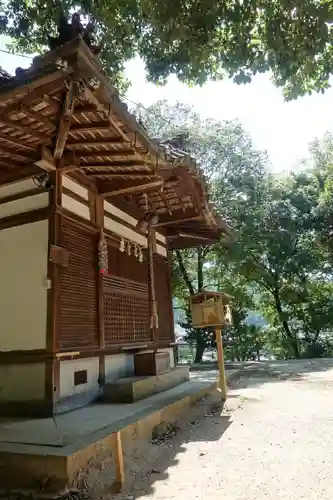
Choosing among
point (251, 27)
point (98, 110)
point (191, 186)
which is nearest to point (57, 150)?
point (98, 110)

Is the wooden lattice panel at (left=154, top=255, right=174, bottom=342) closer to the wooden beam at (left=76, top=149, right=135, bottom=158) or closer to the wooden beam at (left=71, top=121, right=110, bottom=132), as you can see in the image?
the wooden beam at (left=76, top=149, right=135, bottom=158)

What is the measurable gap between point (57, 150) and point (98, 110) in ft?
3.46

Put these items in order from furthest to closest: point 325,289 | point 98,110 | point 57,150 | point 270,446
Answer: point 325,289 → point 57,150 → point 270,446 → point 98,110

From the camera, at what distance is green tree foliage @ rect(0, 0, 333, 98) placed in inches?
163

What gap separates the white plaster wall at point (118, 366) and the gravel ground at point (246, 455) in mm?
1318

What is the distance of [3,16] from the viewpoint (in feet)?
20.5

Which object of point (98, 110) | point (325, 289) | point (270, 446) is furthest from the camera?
point (325, 289)

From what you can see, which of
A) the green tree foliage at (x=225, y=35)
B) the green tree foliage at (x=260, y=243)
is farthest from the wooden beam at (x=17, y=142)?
the green tree foliage at (x=260, y=243)

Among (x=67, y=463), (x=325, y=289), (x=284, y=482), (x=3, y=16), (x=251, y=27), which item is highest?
(x=3, y=16)

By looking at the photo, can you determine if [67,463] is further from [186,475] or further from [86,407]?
[86,407]

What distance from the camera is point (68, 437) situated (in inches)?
132

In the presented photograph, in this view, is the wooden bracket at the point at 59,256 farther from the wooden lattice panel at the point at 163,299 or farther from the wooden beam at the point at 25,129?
the wooden lattice panel at the point at 163,299

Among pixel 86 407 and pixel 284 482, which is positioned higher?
pixel 86 407

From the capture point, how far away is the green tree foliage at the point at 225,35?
4137 mm
